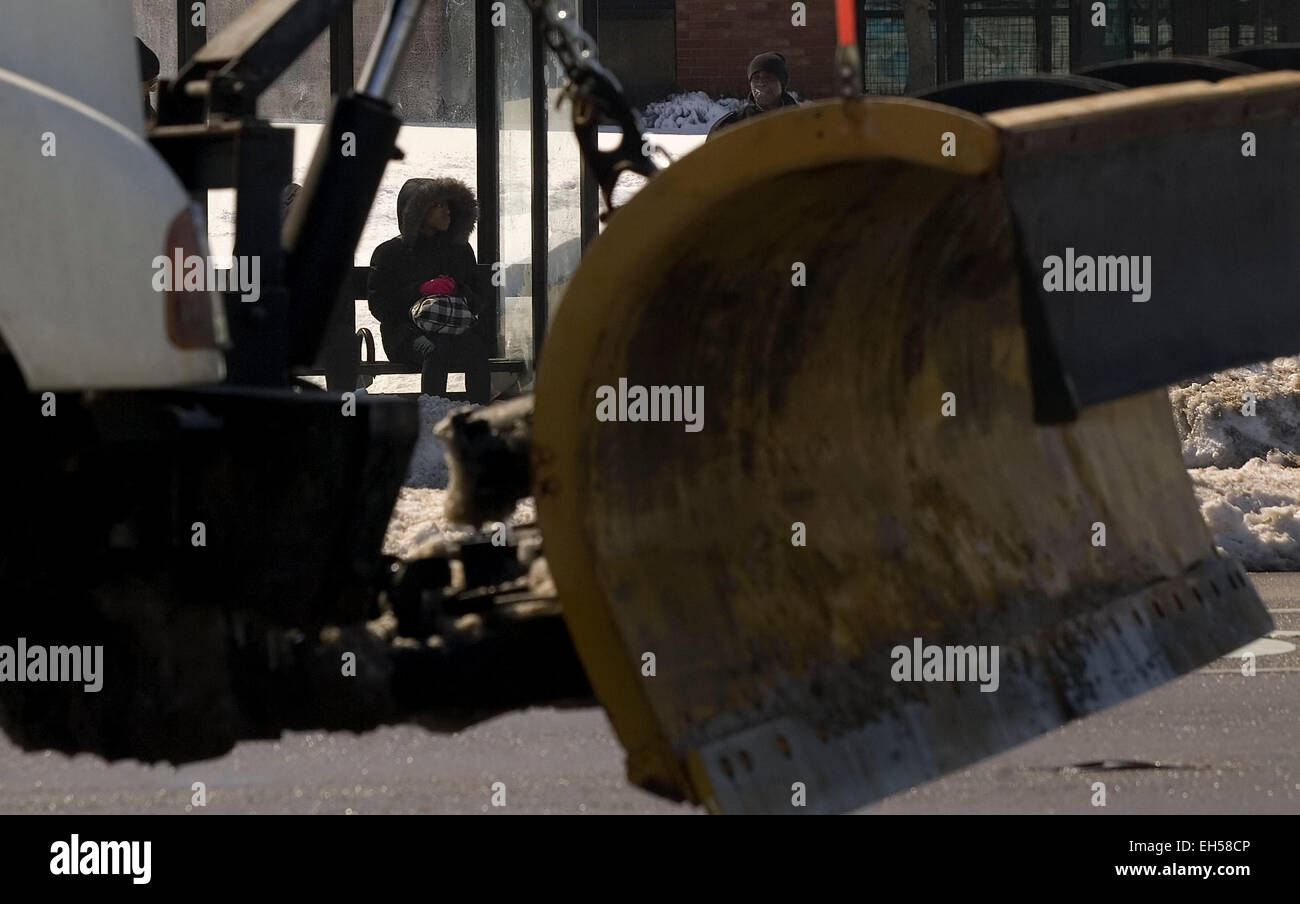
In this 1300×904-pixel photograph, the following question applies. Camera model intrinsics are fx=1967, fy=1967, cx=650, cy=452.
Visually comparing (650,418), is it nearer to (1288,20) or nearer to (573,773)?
(573,773)

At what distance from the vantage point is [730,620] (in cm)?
403

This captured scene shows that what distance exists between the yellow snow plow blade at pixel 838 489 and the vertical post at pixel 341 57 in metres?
7.57

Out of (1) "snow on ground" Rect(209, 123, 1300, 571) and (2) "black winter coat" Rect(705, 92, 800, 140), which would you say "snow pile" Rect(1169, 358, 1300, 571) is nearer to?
(1) "snow on ground" Rect(209, 123, 1300, 571)

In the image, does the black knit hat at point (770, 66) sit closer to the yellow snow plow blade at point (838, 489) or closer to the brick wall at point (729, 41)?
the yellow snow plow blade at point (838, 489)

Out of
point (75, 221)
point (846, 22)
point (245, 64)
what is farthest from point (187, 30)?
point (846, 22)

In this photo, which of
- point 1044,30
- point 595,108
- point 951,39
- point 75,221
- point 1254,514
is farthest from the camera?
point 1044,30

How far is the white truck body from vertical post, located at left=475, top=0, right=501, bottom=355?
8.66 meters

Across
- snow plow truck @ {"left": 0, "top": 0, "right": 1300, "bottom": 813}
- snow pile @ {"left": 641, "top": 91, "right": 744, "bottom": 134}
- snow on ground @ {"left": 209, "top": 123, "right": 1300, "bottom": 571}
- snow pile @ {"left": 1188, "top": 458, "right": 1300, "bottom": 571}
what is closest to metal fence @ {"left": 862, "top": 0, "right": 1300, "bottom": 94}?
snow pile @ {"left": 641, "top": 91, "right": 744, "bottom": 134}

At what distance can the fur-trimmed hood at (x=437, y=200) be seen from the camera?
1162 centimetres

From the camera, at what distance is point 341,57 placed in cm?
1170

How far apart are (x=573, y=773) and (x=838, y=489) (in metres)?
1.73

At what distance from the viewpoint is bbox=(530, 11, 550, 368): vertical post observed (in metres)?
12.0
